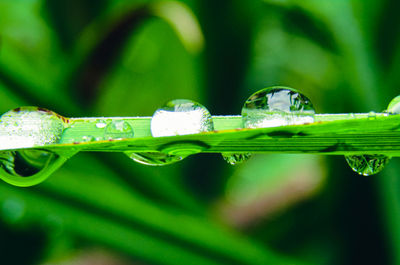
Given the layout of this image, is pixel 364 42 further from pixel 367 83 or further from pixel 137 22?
pixel 137 22

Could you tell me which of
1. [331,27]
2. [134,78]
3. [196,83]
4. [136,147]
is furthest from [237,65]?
[136,147]

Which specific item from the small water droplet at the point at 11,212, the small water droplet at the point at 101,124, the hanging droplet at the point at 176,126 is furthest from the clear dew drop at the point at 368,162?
the small water droplet at the point at 11,212

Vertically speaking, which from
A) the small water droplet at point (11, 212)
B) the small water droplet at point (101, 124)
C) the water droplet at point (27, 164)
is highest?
the small water droplet at point (11, 212)

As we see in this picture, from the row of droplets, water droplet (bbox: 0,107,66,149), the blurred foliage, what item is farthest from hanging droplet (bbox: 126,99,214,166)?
the blurred foliage

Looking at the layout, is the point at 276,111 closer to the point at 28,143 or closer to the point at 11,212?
the point at 28,143

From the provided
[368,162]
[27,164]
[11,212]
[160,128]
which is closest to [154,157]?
[160,128]

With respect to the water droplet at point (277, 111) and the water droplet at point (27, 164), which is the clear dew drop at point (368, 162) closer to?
the water droplet at point (277, 111)
